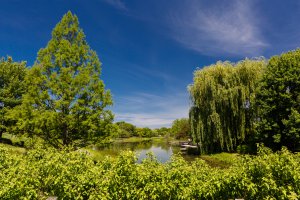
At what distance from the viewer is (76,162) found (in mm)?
9719

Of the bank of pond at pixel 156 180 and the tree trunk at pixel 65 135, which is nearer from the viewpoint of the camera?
the bank of pond at pixel 156 180

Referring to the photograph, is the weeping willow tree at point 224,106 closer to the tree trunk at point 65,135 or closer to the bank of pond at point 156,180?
the tree trunk at point 65,135

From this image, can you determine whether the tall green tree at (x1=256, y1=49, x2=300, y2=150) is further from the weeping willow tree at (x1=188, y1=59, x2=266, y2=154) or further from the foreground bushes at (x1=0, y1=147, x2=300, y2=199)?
the foreground bushes at (x1=0, y1=147, x2=300, y2=199)

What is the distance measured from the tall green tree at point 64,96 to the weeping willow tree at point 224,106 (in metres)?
20.1

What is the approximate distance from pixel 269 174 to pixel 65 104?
13.7m

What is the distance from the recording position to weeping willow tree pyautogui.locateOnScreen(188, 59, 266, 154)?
3488cm

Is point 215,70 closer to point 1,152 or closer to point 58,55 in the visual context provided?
point 58,55

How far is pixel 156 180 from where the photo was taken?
8.98 metres

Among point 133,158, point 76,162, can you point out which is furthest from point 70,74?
point 133,158

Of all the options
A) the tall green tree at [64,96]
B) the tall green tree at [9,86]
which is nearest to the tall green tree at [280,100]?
the tall green tree at [64,96]

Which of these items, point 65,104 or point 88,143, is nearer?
point 65,104

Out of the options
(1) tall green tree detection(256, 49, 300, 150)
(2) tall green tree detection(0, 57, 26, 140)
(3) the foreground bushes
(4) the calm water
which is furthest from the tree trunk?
(1) tall green tree detection(256, 49, 300, 150)

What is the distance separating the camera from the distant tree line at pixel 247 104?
98.3ft

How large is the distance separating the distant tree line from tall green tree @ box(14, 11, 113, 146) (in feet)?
66.7
